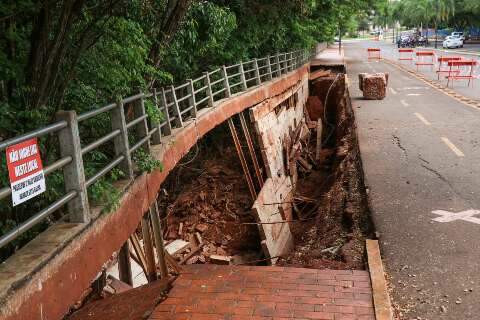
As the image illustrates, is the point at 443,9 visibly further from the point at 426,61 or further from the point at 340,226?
the point at 340,226

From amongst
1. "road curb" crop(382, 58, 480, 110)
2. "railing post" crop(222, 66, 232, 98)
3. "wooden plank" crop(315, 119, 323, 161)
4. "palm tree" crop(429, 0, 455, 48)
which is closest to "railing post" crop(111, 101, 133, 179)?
"railing post" crop(222, 66, 232, 98)

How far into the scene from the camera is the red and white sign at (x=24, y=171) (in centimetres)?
321

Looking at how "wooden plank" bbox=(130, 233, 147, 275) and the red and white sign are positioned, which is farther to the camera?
"wooden plank" bbox=(130, 233, 147, 275)

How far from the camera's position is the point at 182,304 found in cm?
545

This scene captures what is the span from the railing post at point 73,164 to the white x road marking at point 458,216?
207 inches

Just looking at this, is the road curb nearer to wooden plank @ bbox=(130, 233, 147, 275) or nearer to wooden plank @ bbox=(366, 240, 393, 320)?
wooden plank @ bbox=(366, 240, 393, 320)

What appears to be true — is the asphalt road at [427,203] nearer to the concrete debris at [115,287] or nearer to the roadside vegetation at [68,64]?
the roadside vegetation at [68,64]

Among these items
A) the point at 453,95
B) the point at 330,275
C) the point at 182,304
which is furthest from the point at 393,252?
the point at 453,95

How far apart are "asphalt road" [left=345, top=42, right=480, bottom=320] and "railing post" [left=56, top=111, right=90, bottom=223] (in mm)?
3267

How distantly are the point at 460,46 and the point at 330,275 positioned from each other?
61.4 meters

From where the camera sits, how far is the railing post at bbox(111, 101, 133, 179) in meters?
5.27

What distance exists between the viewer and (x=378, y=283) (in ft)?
18.1

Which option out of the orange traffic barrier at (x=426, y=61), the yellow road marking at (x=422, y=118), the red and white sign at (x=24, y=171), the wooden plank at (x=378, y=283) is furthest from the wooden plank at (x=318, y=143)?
the orange traffic barrier at (x=426, y=61)

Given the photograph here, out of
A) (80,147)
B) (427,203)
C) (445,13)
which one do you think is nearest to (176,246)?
(427,203)
